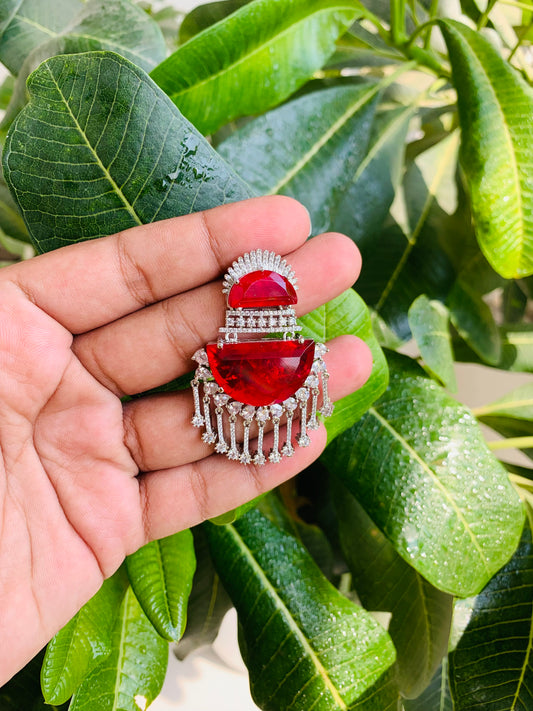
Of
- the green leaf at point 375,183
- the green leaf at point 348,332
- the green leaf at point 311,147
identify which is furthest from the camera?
the green leaf at point 375,183

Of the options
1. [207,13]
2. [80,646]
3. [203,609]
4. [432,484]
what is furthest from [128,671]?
[207,13]

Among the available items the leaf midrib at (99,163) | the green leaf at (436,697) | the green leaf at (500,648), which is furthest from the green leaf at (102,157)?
the green leaf at (436,697)

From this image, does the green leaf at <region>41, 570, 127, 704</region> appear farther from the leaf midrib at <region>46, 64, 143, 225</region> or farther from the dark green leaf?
the dark green leaf

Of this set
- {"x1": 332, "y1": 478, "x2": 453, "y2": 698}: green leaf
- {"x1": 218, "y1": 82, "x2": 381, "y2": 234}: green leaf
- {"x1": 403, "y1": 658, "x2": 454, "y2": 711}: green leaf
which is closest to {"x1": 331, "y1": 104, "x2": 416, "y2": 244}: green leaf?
{"x1": 218, "y1": 82, "x2": 381, "y2": 234}: green leaf

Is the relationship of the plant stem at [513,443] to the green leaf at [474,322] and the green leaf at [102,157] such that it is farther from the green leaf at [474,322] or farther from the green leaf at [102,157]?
the green leaf at [102,157]

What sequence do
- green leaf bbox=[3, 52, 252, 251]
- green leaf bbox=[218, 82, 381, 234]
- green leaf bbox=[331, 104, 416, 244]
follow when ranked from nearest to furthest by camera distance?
green leaf bbox=[3, 52, 252, 251] → green leaf bbox=[218, 82, 381, 234] → green leaf bbox=[331, 104, 416, 244]
